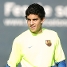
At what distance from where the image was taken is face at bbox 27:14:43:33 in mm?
3922

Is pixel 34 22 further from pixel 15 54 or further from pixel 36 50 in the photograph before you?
pixel 15 54

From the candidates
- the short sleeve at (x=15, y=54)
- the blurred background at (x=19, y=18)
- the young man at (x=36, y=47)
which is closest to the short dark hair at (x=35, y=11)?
the young man at (x=36, y=47)

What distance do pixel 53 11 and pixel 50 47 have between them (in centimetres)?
314

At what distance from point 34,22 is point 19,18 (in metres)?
3.16

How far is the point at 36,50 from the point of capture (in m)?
4.03

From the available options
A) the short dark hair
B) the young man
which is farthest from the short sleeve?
the short dark hair

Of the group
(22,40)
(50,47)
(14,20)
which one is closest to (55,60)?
(50,47)

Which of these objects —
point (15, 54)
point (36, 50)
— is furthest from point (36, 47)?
point (15, 54)

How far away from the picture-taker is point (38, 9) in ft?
13.2

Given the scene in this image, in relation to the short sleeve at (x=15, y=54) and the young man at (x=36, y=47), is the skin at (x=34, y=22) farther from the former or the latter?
the short sleeve at (x=15, y=54)

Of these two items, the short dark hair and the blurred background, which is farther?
the blurred background

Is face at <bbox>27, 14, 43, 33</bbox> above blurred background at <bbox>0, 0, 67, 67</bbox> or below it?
above

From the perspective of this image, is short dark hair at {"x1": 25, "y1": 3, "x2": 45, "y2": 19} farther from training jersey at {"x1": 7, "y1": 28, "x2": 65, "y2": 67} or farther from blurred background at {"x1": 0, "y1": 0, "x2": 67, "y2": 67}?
blurred background at {"x1": 0, "y1": 0, "x2": 67, "y2": 67}

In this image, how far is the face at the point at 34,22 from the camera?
3.92m
